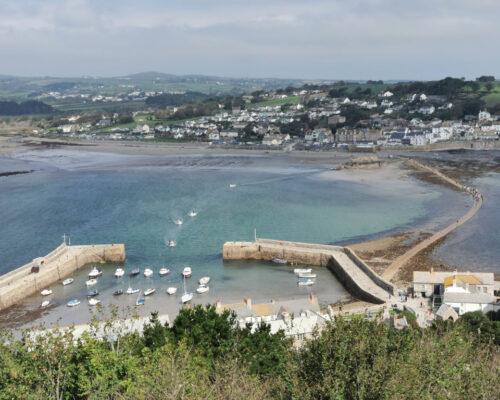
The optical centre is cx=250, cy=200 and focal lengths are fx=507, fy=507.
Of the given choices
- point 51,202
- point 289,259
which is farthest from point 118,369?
point 51,202

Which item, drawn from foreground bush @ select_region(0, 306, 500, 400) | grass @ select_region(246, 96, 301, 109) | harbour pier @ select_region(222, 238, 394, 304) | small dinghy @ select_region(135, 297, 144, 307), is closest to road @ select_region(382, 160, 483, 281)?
harbour pier @ select_region(222, 238, 394, 304)

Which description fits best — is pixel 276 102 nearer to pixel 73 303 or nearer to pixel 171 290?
pixel 171 290

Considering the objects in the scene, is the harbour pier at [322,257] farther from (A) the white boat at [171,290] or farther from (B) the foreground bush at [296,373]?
(B) the foreground bush at [296,373]

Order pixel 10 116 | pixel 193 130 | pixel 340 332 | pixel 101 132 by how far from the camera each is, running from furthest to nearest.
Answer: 1. pixel 10 116
2. pixel 101 132
3. pixel 193 130
4. pixel 340 332

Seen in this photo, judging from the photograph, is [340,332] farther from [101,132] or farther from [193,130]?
[101,132]

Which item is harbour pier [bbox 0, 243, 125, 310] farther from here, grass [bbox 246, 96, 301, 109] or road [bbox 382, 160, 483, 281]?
grass [bbox 246, 96, 301, 109]
